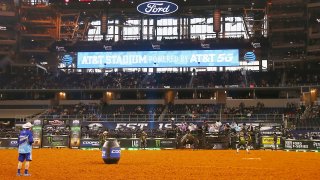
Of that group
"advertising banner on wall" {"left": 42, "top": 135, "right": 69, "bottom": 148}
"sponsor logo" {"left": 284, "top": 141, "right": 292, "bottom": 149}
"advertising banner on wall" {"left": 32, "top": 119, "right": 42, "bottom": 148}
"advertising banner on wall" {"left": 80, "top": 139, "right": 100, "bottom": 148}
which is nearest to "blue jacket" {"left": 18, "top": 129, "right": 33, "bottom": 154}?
"advertising banner on wall" {"left": 80, "top": 139, "right": 100, "bottom": 148}

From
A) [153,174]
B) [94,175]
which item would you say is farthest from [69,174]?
[153,174]

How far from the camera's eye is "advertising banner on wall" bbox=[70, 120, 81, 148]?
47.3m

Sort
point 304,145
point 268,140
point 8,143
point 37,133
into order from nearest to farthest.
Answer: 1. point 304,145
2. point 268,140
3. point 37,133
4. point 8,143

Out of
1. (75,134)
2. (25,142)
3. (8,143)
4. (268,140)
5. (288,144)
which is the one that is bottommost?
(8,143)

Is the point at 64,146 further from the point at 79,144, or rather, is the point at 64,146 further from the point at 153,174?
the point at 153,174

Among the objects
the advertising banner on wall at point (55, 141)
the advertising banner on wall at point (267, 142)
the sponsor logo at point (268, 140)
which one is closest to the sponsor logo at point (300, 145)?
the advertising banner on wall at point (267, 142)

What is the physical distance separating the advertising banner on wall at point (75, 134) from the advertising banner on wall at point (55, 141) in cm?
114

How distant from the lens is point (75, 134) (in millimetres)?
47375

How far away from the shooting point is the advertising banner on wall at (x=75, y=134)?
47281 millimetres

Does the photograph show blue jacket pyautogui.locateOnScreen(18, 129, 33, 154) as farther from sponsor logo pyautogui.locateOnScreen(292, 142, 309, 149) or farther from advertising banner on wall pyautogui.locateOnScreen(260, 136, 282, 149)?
advertising banner on wall pyautogui.locateOnScreen(260, 136, 282, 149)

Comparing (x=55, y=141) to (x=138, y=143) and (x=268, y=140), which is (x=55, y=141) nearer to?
(x=138, y=143)

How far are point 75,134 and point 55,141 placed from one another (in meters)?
2.86

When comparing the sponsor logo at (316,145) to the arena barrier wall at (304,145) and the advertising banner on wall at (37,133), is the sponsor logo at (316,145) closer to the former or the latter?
the arena barrier wall at (304,145)

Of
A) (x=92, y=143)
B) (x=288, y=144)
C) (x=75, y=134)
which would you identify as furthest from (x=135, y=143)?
(x=288, y=144)
